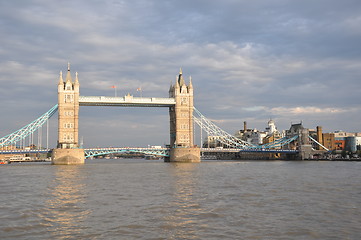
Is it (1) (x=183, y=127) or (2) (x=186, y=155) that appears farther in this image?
(1) (x=183, y=127)

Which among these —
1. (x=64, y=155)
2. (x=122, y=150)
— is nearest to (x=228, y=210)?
(x=64, y=155)

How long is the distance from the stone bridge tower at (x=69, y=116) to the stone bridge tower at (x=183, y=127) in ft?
69.0

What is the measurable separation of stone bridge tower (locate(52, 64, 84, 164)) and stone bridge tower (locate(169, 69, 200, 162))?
69.0ft

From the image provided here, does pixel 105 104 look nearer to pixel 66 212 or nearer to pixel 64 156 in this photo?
pixel 64 156

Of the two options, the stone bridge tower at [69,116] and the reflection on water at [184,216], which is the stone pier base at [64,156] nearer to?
the stone bridge tower at [69,116]

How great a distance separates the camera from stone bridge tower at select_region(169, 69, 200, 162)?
85188 millimetres

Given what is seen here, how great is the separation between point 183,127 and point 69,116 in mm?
24790

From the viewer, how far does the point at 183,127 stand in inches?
3487

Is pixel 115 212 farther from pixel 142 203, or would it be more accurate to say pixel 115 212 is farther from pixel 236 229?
pixel 236 229

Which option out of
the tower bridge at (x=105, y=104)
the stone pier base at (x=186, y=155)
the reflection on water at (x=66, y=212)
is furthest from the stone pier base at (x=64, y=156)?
the reflection on water at (x=66, y=212)

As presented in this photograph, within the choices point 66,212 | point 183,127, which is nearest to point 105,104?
point 183,127

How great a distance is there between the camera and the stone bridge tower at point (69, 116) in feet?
251

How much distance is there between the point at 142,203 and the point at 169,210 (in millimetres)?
2776

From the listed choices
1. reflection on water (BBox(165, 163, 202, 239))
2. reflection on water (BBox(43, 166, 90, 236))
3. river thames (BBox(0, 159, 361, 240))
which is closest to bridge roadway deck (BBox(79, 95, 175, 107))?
river thames (BBox(0, 159, 361, 240))
